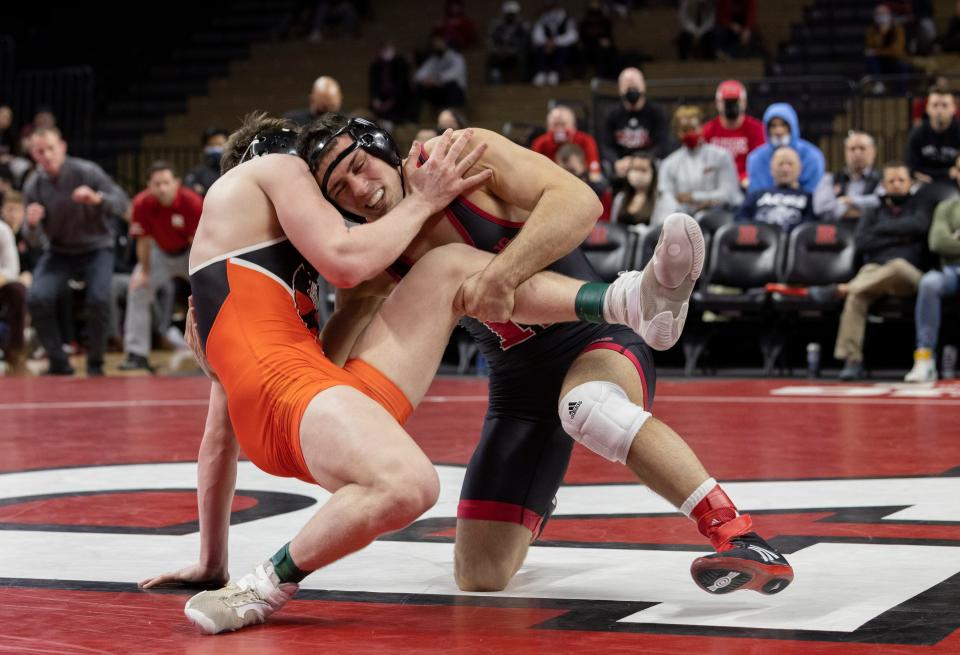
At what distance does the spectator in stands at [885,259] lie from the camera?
9078 mm

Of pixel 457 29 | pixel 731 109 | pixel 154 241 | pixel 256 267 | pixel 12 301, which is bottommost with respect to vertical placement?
pixel 12 301

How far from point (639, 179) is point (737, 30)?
5.23 meters

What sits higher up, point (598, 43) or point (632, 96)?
point (598, 43)

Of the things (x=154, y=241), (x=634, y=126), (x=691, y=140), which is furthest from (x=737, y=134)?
(x=154, y=241)

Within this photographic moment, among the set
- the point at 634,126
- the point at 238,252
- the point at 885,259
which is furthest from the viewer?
the point at 634,126

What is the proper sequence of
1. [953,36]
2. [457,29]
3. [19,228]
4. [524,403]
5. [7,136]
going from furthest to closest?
1. [457,29]
2. [7,136]
3. [953,36]
4. [19,228]
5. [524,403]

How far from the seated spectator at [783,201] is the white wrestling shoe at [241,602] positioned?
728cm

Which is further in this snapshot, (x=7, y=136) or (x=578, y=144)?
(x=7, y=136)

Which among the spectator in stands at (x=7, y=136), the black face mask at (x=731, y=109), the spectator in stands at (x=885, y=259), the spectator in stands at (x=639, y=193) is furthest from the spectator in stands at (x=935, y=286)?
the spectator in stands at (x=7, y=136)

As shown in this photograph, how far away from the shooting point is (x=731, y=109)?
1080 cm

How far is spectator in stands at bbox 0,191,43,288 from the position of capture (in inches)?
490

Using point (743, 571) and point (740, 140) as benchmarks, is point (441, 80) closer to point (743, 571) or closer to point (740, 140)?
point (740, 140)

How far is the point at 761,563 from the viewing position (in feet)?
9.34

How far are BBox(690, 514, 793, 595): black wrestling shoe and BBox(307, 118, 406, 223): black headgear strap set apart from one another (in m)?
1.13
